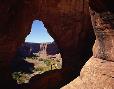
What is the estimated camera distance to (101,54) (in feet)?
22.3

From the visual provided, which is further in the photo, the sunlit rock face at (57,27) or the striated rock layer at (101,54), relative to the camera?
the sunlit rock face at (57,27)

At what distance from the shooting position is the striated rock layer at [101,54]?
615cm

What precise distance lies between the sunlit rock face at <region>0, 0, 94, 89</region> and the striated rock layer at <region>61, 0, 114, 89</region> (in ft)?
40.5

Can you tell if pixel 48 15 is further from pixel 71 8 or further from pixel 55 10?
pixel 71 8

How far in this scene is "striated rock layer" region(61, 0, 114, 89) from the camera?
20.2 ft

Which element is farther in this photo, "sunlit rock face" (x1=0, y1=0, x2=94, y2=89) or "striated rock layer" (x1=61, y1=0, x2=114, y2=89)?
"sunlit rock face" (x1=0, y1=0, x2=94, y2=89)

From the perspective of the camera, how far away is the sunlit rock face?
18.8 metres

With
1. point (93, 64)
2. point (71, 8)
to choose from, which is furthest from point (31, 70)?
point (93, 64)

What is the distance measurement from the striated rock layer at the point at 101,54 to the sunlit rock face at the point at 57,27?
12342 millimetres

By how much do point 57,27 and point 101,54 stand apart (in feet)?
48.8

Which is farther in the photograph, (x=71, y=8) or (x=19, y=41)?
(x=71, y=8)

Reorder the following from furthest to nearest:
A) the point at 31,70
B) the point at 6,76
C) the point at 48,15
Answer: the point at 31,70, the point at 48,15, the point at 6,76

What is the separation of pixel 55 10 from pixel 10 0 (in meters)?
4.12

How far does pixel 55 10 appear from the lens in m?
21.1
